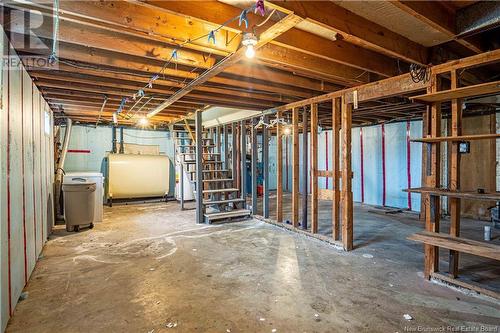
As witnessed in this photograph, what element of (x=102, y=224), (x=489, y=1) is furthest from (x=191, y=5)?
(x=102, y=224)

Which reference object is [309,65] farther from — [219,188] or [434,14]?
[219,188]

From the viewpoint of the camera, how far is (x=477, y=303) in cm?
227

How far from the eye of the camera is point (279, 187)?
500 cm

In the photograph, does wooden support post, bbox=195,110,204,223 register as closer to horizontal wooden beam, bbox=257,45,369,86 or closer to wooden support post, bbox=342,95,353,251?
wooden support post, bbox=342,95,353,251

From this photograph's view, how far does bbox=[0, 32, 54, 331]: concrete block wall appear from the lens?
1.91m

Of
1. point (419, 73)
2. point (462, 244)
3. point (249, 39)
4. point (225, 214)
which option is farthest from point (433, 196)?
point (225, 214)

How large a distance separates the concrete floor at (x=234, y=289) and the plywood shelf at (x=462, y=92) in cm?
179

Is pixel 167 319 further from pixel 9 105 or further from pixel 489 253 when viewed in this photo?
pixel 489 253

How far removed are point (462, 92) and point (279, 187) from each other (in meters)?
3.11

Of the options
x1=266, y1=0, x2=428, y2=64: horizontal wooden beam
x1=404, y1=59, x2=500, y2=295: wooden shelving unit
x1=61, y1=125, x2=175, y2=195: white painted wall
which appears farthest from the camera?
x1=61, y1=125, x2=175, y2=195: white painted wall

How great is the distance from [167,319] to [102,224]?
3685mm

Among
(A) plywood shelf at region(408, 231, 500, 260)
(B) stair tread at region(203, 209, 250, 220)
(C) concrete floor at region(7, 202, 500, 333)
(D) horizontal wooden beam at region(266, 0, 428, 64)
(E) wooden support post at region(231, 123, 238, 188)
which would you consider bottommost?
(C) concrete floor at region(7, 202, 500, 333)

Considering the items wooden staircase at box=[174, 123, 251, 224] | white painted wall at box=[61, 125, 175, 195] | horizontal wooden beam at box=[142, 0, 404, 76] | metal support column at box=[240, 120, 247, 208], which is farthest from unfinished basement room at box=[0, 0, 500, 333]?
white painted wall at box=[61, 125, 175, 195]

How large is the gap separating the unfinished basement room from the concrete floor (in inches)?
0.7
